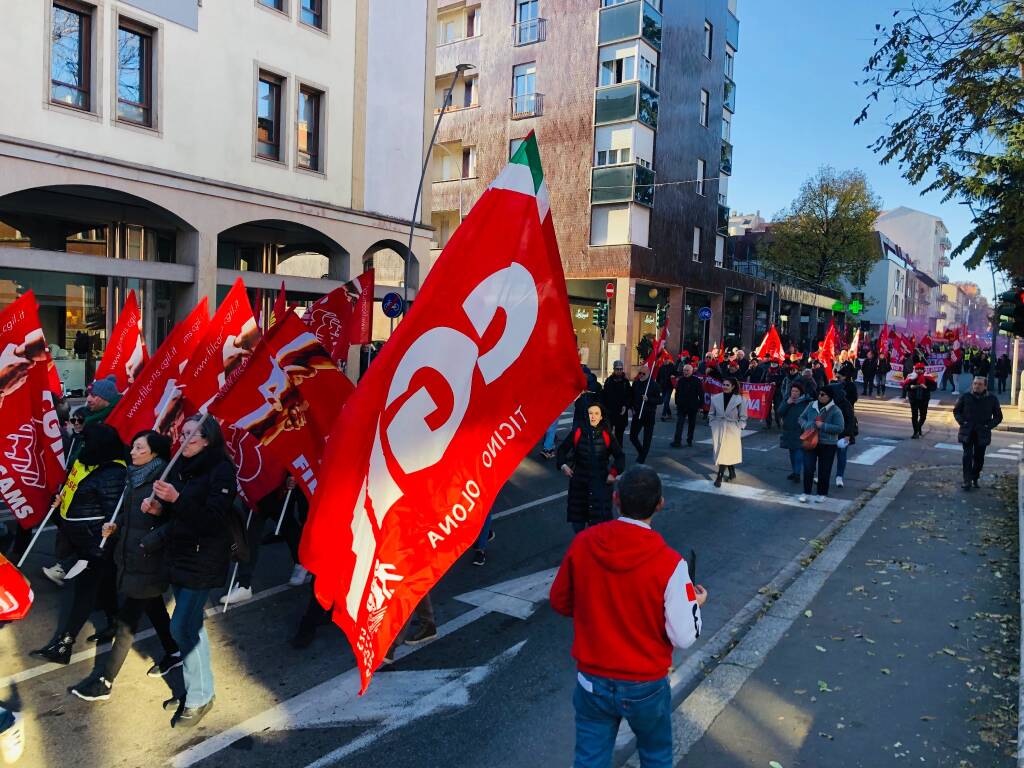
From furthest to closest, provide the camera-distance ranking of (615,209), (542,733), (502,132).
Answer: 1. (502,132)
2. (615,209)
3. (542,733)

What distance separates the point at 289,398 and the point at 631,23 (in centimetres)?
3026

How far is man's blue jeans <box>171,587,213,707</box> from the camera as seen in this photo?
4.50 m

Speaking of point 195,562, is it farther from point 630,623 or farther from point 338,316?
point 338,316

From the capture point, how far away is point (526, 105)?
34500 millimetres

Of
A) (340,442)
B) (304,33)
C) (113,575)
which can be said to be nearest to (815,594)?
(340,442)

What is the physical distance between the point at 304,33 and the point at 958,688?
1799 centimetres

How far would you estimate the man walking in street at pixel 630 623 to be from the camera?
10.1ft

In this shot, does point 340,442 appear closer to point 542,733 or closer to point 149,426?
point 542,733

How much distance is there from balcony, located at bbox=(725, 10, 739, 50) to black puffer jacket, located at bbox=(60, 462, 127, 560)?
40603 mm

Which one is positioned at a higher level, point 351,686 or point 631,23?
point 631,23

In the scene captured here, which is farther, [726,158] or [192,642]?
[726,158]

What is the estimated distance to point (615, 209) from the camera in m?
32.6

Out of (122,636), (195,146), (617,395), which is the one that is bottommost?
(122,636)

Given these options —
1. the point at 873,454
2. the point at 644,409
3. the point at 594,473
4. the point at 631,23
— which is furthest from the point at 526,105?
the point at 594,473
